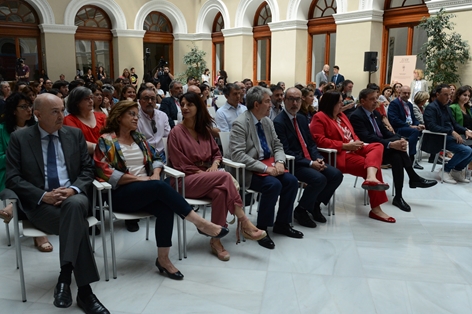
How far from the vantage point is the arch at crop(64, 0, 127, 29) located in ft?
43.3

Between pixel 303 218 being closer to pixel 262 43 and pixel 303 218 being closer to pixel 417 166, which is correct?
pixel 417 166

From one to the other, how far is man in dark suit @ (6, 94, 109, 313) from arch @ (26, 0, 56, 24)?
463 inches

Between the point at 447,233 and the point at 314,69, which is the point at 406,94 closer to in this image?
the point at 447,233

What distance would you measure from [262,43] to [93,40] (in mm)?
5857

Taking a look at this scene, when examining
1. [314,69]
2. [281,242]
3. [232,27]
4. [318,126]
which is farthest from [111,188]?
[232,27]

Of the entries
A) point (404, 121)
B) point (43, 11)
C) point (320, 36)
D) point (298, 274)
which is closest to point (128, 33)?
point (43, 11)

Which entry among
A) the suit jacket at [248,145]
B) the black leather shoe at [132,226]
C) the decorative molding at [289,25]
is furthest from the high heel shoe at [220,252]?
the decorative molding at [289,25]

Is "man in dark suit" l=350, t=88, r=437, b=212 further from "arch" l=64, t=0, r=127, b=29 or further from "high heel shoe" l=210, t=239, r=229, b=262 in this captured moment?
"arch" l=64, t=0, r=127, b=29

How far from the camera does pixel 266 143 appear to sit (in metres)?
3.83

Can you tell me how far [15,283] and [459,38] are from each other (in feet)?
30.3

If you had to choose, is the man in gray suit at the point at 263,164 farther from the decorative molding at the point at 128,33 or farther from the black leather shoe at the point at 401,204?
the decorative molding at the point at 128,33


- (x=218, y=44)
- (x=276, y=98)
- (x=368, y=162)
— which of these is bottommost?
(x=368, y=162)

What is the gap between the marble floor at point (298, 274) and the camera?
2.58 metres

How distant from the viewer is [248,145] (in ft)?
12.2
